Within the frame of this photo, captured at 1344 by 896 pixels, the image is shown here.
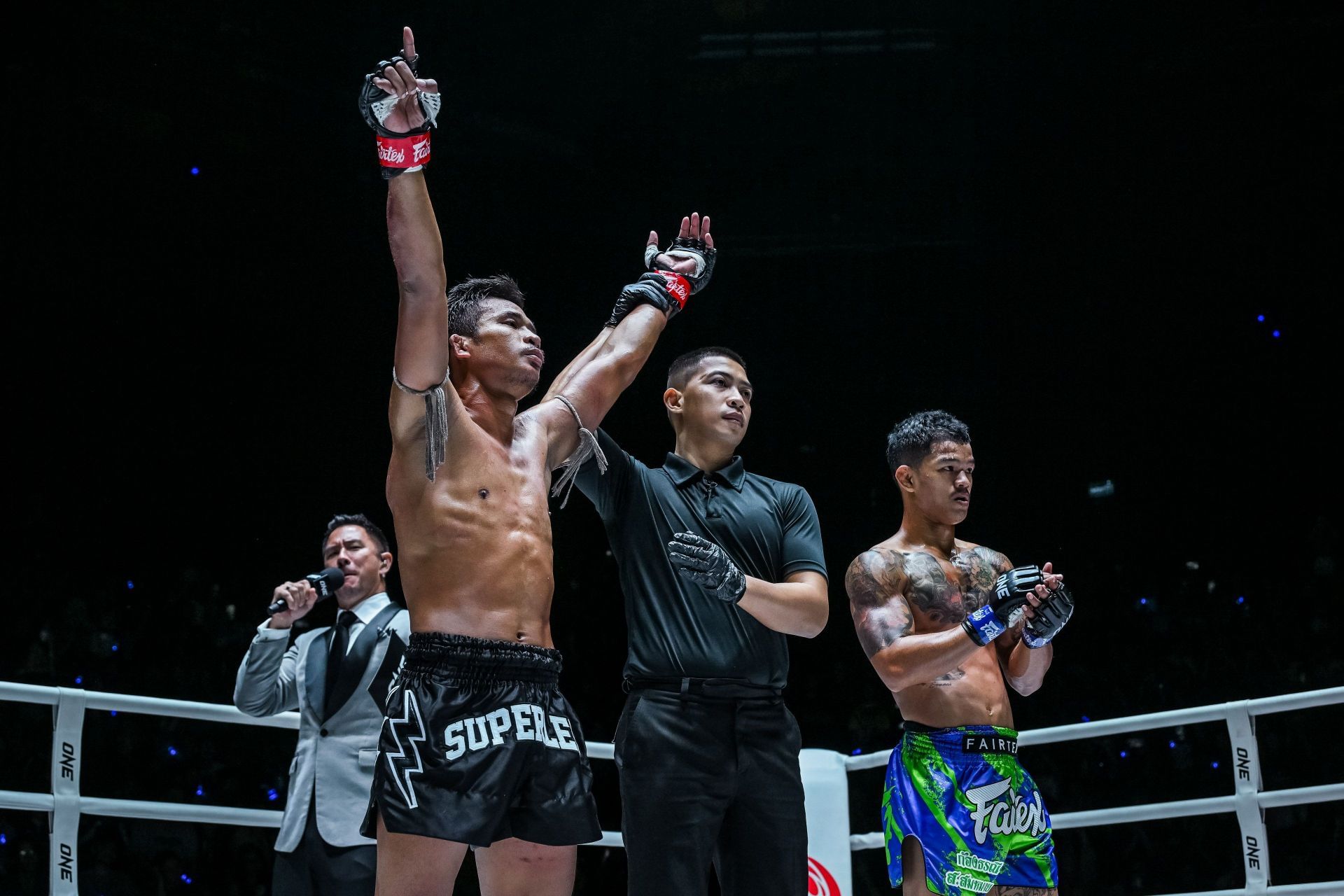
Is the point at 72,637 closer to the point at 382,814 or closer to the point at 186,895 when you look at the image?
the point at 186,895

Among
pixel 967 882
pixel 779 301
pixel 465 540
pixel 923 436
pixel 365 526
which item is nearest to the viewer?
pixel 465 540

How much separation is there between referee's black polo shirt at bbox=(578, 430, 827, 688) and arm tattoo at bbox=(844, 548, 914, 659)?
0.20m

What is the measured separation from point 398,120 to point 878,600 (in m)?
1.51

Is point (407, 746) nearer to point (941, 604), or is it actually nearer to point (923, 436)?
point (941, 604)

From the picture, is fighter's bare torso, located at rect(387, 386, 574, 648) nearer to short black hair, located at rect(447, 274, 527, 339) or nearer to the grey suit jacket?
short black hair, located at rect(447, 274, 527, 339)

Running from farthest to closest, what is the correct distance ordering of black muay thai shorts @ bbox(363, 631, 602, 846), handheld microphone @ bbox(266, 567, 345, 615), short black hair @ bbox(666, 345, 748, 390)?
1. handheld microphone @ bbox(266, 567, 345, 615)
2. short black hair @ bbox(666, 345, 748, 390)
3. black muay thai shorts @ bbox(363, 631, 602, 846)

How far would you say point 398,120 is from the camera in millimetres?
1830

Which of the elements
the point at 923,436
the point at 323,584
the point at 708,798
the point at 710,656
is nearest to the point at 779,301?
the point at 923,436

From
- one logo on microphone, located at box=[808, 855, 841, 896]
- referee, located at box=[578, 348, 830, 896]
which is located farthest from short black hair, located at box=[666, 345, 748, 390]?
one logo on microphone, located at box=[808, 855, 841, 896]

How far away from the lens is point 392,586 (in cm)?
727

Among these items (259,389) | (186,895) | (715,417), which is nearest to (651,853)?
(715,417)

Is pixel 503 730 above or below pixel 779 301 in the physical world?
below

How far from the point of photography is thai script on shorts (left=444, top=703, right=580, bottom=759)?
70.6 inches

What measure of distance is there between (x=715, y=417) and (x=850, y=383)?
16.0 feet
